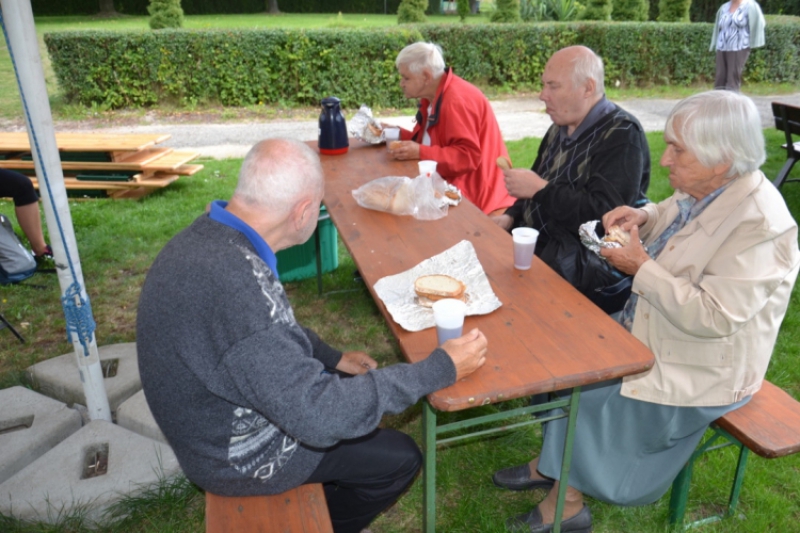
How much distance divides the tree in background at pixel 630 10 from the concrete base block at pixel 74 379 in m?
13.9

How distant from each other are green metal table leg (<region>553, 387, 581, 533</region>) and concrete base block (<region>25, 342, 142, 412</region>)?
206 cm

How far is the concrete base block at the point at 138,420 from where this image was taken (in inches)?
112

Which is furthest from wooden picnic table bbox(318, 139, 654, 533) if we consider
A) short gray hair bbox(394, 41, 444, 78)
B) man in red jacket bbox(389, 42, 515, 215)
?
short gray hair bbox(394, 41, 444, 78)

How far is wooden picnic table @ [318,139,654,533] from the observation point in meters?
1.69

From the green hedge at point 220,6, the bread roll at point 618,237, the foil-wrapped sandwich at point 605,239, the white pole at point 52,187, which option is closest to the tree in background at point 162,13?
the white pole at point 52,187

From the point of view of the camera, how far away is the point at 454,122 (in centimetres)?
368

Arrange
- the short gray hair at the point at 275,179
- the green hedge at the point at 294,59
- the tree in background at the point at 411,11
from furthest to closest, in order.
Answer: the tree in background at the point at 411,11
the green hedge at the point at 294,59
the short gray hair at the point at 275,179

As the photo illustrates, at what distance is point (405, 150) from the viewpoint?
3.70 metres

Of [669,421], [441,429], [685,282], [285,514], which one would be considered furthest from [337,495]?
[685,282]

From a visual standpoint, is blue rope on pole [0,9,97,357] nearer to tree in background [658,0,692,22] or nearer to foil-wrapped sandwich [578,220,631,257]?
foil-wrapped sandwich [578,220,631,257]

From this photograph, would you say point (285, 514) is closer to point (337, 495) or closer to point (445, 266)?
point (337, 495)

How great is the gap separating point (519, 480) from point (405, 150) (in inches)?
78.5

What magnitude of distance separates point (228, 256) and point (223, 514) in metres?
0.77

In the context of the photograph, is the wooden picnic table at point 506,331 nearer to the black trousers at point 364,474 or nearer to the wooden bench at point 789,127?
the black trousers at point 364,474
